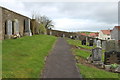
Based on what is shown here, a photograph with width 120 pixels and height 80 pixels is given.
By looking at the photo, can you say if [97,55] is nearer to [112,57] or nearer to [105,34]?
[112,57]

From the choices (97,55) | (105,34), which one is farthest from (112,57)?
A: (105,34)

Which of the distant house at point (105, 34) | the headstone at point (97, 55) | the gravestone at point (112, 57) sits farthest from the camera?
the distant house at point (105, 34)

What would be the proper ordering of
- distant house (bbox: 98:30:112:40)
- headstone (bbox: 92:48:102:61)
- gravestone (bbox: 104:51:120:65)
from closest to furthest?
gravestone (bbox: 104:51:120:65) → headstone (bbox: 92:48:102:61) → distant house (bbox: 98:30:112:40)

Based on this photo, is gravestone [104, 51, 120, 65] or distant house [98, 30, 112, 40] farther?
distant house [98, 30, 112, 40]

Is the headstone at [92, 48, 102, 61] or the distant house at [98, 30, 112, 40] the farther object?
the distant house at [98, 30, 112, 40]

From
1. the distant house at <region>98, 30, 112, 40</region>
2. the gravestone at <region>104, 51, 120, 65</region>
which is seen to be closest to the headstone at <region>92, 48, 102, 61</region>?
the gravestone at <region>104, 51, 120, 65</region>

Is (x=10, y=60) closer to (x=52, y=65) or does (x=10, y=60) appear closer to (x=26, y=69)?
(x=26, y=69)

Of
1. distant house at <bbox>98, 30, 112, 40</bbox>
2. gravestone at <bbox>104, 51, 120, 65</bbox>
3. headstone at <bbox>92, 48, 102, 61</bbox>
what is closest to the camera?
gravestone at <bbox>104, 51, 120, 65</bbox>

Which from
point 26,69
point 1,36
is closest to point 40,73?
point 26,69

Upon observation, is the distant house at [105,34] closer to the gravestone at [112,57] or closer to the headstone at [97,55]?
the headstone at [97,55]

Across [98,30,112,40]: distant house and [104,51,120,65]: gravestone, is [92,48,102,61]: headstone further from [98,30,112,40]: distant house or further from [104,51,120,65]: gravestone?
[98,30,112,40]: distant house

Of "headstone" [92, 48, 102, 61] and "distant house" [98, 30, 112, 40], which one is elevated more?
"distant house" [98, 30, 112, 40]

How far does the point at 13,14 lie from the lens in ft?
68.6

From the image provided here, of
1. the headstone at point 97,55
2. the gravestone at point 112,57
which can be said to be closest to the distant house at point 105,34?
the headstone at point 97,55
